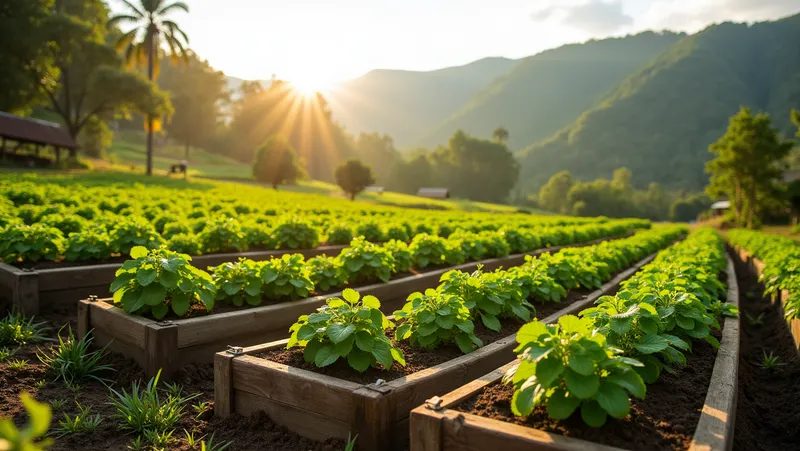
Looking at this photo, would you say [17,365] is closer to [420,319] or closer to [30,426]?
[420,319]

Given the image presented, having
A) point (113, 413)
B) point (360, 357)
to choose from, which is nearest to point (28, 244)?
point (113, 413)

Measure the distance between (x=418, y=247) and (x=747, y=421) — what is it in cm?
479

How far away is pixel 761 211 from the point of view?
45938 mm

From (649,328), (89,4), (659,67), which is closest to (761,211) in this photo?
(649,328)

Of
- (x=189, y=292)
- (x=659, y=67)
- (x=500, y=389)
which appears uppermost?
(x=659, y=67)

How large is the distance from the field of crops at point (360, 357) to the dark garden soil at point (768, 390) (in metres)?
0.05

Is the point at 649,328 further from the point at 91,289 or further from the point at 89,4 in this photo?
the point at 89,4

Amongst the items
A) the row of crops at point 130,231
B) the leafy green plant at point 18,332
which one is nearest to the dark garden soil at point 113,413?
the leafy green plant at point 18,332

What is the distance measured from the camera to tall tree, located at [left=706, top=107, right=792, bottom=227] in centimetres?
4094

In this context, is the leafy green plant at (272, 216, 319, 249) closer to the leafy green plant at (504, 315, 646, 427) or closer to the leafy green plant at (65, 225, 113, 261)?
the leafy green plant at (65, 225, 113, 261)

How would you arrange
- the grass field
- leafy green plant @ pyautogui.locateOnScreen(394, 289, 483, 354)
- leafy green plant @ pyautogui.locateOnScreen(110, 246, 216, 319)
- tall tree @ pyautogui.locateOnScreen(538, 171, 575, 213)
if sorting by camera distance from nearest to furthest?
leafy green plant @ pyautogui.locateOnScreen(394, 289, 483, 354) < leafy green plant @ pyautogui.locateOnScreen(110, 246, 216, 319) < the grass field < tall tree @ pyautogui.locateOnScreen(538, 171, 575, 213)

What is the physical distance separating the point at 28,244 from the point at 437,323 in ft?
17.1

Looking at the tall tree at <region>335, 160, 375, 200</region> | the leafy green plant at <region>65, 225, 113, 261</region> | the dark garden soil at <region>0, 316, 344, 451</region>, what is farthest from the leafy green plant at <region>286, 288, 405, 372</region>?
the tall tree at <region>335, 160, 375, 200</region>

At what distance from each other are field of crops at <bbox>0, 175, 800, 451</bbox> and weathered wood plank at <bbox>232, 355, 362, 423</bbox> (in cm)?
1
